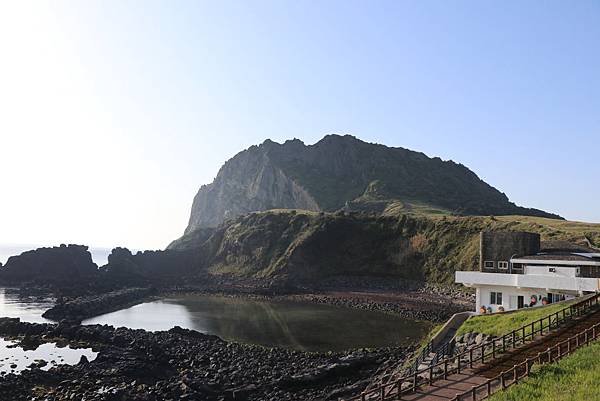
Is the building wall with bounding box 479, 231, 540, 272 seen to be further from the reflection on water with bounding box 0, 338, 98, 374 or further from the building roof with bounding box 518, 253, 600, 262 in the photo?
the reflection on water with bounding box 0, 338, 98, 374

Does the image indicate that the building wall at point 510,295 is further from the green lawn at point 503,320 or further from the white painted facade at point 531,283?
the green lawn at point 503,320

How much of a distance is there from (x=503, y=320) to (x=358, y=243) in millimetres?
89672

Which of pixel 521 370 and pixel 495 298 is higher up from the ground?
pixel 495 298

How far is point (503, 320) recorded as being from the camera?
30766 millimetres

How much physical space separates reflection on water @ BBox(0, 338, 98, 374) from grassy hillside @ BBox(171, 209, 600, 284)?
220 ft

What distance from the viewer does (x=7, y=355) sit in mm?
47281

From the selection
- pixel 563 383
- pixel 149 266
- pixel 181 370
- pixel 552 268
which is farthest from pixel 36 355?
pixel 149 266

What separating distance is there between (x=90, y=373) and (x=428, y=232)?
8359 cm

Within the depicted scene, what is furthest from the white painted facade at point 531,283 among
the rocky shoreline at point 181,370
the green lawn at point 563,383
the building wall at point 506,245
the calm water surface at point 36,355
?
the calm water surface at point 36,355

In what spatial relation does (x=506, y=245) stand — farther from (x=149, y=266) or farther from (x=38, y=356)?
(x=149, y=266)

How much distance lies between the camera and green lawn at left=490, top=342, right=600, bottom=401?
53.1ft

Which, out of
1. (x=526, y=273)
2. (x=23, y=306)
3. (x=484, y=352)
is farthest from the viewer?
(x=23, y=306)

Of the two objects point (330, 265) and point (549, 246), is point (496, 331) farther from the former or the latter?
point (330, 265)

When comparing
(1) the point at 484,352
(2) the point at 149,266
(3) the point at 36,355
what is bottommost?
(3) the point at 36,355
